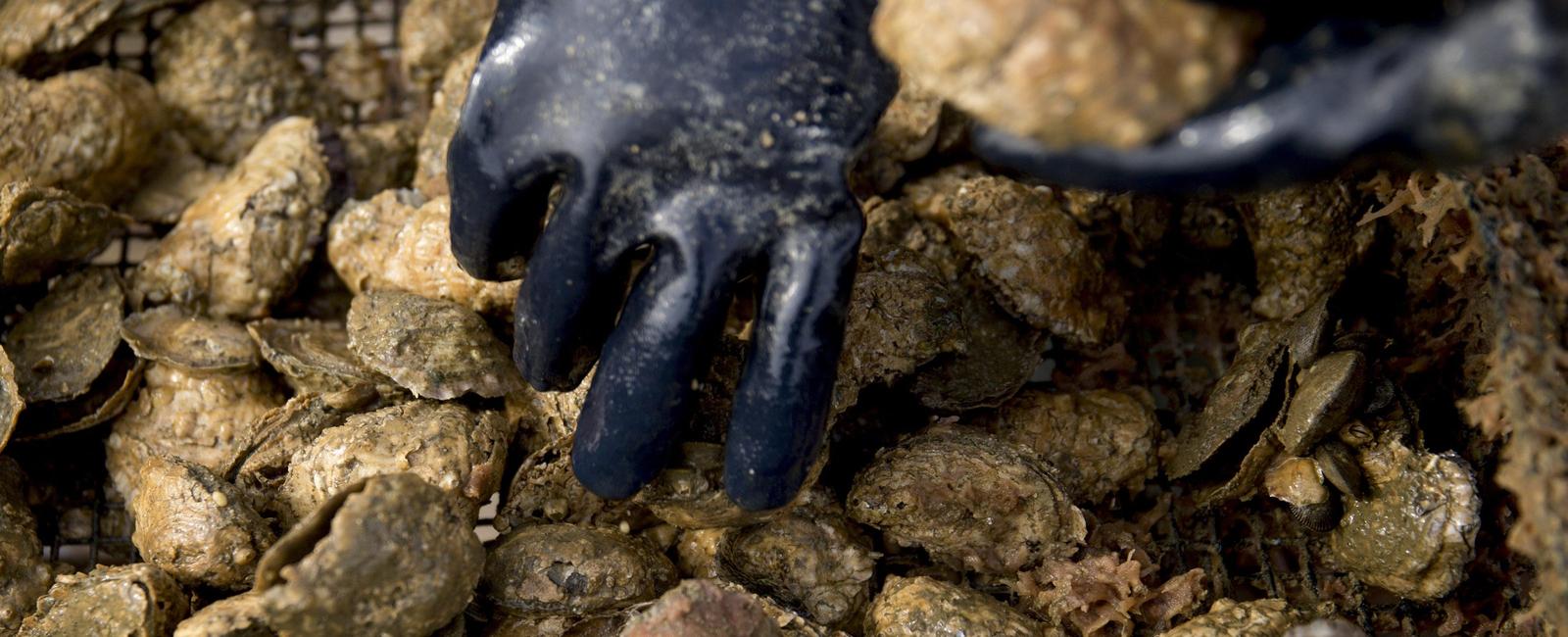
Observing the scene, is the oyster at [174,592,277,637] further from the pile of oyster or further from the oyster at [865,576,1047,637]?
the oyster at [865,576,1047,637]

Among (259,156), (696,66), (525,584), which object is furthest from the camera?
(259,156)

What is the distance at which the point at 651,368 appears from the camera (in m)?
1.66

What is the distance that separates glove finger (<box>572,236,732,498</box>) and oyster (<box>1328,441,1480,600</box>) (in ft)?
3.57

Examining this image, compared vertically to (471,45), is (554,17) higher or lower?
higher

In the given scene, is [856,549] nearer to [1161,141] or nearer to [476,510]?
[476,510]

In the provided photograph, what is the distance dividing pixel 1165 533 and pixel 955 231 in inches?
26.8

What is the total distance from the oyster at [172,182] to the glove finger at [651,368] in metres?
1.27

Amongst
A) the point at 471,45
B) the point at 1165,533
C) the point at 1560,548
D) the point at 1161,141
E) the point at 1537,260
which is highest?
the point at 1161,141

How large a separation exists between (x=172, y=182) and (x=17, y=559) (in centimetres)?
90

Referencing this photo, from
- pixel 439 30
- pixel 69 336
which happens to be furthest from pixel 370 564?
pixel 439 30

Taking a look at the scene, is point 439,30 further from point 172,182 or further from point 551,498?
point 551,498

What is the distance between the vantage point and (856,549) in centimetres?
196

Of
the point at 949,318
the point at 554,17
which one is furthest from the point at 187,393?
the point at 949,318

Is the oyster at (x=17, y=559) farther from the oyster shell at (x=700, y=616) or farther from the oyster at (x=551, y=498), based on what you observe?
the oyster shell at (x=700, y=616)
